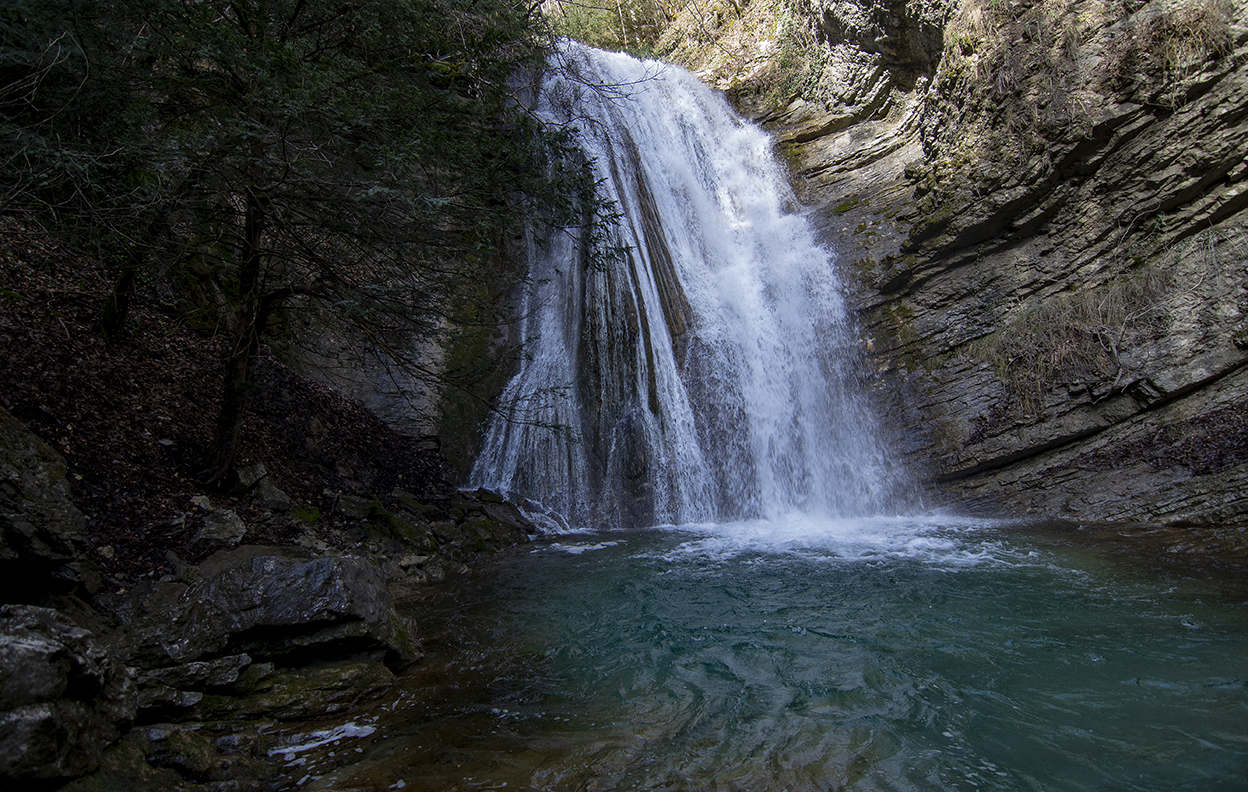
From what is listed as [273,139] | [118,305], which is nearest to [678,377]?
[273,139]

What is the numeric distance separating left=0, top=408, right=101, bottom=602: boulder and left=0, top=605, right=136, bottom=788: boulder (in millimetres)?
1620

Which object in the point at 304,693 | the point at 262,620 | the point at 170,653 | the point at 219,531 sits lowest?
the point at 304,693

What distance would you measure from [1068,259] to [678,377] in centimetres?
657

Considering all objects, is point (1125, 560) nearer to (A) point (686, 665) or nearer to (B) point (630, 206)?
(A) point (686, 665)

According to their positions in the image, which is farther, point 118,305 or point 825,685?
point 118,305

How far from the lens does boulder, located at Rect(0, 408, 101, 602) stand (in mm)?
3576

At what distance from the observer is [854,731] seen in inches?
127

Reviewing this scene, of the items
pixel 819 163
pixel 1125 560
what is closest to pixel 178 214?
pixel 1125 560

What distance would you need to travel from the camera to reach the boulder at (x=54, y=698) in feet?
6.27

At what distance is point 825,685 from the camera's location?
3.80 m


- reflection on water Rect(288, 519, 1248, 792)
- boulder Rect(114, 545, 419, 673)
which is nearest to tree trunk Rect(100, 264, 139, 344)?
boulder Rect(114, 545, 419, 673)

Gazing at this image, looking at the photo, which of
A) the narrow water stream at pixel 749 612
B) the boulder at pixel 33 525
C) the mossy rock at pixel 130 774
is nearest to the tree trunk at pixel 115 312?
the boulder at pixel 33 525

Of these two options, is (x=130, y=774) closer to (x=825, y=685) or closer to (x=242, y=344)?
(x=825, y=685)

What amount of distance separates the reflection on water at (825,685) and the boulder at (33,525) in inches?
84.9
